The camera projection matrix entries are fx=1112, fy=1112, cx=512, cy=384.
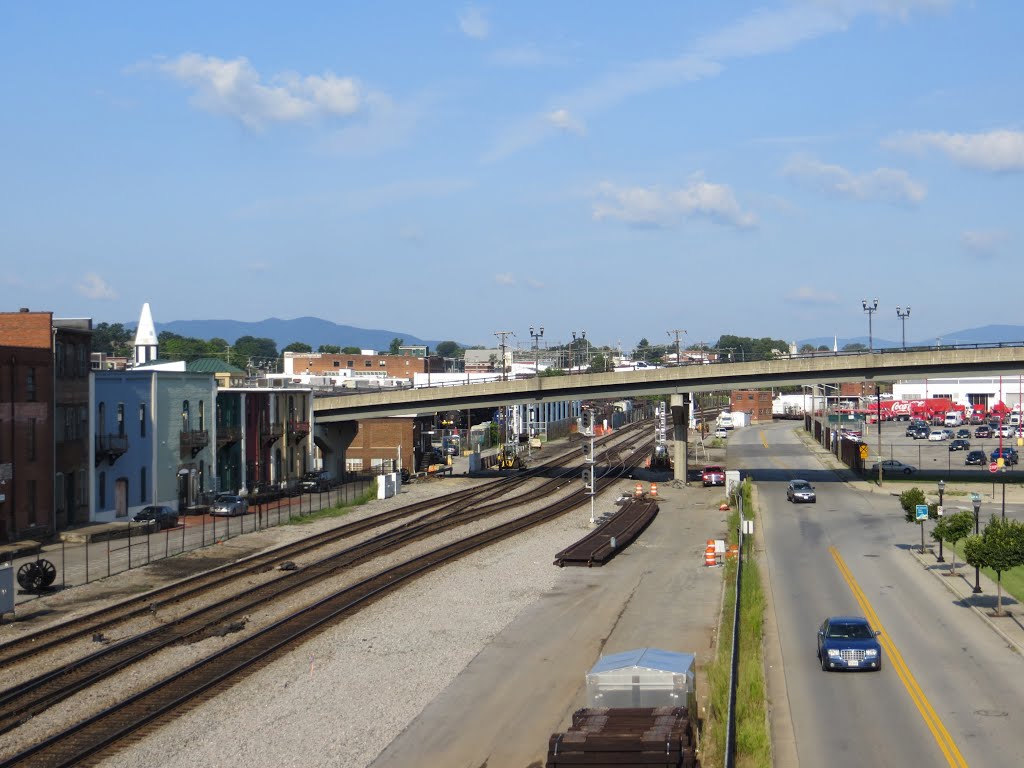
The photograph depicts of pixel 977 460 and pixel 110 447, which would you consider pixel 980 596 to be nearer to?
pixel 110 447

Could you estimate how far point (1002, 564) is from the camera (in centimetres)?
3438

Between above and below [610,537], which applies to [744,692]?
above

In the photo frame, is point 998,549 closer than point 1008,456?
Yes

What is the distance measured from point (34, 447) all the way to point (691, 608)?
31511mm

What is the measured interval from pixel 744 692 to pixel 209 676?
13.0 meters

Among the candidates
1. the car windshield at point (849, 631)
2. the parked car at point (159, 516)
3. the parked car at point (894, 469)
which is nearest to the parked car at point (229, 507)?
the parked car at point (159, 516)

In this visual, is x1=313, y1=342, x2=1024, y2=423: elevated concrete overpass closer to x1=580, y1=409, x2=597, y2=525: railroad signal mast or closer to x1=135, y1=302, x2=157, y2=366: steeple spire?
x1=580, y1=409, x2=597, y2=525: railroad signal mast

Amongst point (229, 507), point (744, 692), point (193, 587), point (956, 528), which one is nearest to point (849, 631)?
point (744, 692)

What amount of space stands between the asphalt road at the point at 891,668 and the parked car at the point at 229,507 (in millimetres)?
28603

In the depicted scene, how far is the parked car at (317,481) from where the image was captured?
2980 inches

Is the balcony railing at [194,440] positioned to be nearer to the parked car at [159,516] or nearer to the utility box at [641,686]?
the parked car at [159,516]

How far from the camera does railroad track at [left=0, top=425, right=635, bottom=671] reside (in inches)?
1217

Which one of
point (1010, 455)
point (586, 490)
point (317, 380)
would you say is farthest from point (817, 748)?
point (317, 380)

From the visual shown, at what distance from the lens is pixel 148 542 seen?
4756cm
